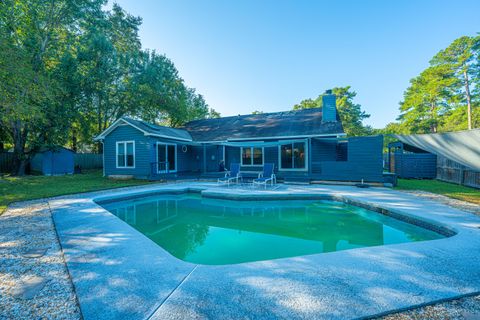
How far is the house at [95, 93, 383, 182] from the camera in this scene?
10877mm

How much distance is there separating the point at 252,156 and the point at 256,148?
56 cm

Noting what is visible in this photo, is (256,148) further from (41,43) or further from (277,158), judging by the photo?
(41,43)

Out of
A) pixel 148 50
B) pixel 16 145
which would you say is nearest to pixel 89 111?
pixel 16 145

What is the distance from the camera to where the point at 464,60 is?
21.4 metres

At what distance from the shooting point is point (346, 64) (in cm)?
1608

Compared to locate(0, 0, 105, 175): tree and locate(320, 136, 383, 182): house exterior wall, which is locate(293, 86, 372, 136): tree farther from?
locate(0, 0, 105, 175): tree

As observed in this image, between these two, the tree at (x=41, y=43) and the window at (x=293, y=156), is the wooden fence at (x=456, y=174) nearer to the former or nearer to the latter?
the window at (x=293, y=156)

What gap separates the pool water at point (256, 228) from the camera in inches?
168

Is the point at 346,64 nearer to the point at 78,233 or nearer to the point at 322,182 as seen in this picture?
the point at 322,182

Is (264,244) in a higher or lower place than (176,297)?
lower

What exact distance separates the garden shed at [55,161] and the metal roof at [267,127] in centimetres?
916

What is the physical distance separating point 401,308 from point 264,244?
280cm

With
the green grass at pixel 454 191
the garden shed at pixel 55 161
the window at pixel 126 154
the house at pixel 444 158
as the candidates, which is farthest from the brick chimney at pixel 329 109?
the garden shed at pixel 55 161

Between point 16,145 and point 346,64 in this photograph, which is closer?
point 16,145
